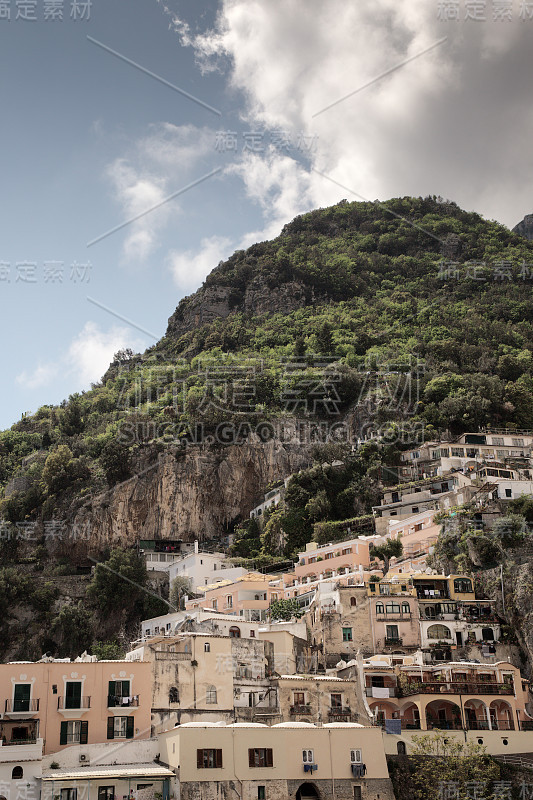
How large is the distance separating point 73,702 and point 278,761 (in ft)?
29.7

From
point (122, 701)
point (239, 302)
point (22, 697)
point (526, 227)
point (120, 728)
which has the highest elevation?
point (526, 227)

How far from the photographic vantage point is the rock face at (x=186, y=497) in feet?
252

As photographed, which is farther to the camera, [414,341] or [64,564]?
[414,341]

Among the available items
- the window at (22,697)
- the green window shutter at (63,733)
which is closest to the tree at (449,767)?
the green window shutter at (63,733)

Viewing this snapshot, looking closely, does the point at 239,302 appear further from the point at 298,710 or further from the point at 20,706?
the point at 20,706

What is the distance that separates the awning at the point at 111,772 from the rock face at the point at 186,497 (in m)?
41.3

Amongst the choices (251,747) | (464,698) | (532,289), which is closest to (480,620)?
(464,698)

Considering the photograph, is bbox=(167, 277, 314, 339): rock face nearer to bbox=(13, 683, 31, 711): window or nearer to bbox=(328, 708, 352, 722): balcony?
bbox=(328, 708, 352, 722): balcony

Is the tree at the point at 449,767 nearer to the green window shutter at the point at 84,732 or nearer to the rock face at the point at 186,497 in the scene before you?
the green window shutter at the point at 84,732

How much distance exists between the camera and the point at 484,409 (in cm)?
7650

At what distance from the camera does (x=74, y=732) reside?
36.3 m

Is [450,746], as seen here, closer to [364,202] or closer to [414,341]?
[414,341]

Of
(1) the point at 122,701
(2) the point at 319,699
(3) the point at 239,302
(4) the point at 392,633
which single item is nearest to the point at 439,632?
(4) the point at 392,633

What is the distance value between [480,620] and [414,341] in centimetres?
5195
